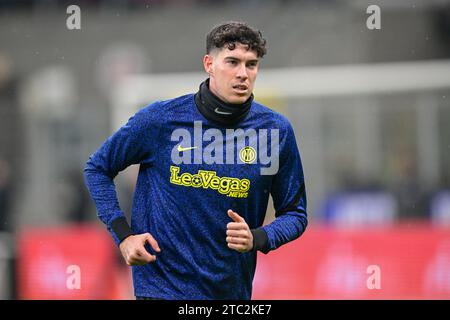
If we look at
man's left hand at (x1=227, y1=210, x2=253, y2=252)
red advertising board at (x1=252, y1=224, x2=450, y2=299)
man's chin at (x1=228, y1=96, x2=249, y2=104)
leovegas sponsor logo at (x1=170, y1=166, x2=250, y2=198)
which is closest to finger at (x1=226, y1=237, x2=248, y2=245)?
man's left hand at (x1=227, y1=210, x2=253, y2=252)

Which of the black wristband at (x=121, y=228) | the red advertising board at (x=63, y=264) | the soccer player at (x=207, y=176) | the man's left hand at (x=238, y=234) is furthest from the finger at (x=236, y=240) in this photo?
the red advertising board at (x=63, y=264)

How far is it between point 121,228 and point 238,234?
686 millimetres

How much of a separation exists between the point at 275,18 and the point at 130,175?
5.04 m

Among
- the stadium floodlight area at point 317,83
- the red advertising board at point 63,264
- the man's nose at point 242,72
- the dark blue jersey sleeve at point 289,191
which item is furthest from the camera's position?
the stadium floodlight area at point 317,83

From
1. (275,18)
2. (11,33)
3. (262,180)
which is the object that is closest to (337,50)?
(275,18)

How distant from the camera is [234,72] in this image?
5.52 meters

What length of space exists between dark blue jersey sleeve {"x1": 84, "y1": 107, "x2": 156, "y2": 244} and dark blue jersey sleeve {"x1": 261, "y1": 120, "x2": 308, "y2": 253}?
0.70 m

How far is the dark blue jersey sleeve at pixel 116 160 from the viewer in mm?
5598

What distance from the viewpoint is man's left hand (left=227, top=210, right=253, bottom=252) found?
5.29 m

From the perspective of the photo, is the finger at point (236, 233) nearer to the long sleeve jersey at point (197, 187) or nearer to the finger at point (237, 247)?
the finger at point (237, 247)

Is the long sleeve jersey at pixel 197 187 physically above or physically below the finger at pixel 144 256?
above

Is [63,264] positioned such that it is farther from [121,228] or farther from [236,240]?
[236,240]

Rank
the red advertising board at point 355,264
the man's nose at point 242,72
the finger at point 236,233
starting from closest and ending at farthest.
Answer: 1. the finger at point 236,233
2. the man's nose at point 242,72
3. the red advertising board at point 355,264
